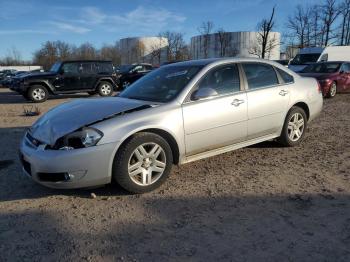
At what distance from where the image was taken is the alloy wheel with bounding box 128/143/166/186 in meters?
4.22

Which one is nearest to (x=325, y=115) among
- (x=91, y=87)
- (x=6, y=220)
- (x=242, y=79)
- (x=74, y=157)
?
(x=242, y=79)

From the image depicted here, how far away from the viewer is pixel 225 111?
497 centimetres

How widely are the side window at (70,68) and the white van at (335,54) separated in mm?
14702

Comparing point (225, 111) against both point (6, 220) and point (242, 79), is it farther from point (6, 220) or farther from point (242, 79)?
point (6, 220)

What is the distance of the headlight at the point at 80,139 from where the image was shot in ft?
13.0

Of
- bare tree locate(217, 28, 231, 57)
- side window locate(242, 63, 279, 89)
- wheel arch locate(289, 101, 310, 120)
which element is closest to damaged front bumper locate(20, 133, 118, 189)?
side window locate(242, 63, 279, 89)

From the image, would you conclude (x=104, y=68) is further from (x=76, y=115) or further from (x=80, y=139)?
(x=80, y=139)

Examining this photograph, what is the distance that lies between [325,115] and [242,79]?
17.7ft

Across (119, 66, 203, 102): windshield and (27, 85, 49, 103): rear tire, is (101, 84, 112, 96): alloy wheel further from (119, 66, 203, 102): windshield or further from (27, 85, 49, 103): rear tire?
(119, 66, 203, 102): windshield

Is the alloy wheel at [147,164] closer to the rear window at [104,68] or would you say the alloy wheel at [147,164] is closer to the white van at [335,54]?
the rear window at [104,68]

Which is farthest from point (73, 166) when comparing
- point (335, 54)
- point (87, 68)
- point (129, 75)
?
point (335, 54)

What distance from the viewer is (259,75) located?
18.5 feet

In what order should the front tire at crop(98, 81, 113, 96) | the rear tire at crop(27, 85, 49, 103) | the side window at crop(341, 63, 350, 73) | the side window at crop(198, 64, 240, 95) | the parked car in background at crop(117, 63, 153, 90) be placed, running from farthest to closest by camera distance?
1. the parked car in background at crop(117, 63, 153, 90)
2. the front tire at crop(98, 81, 113, 96)
3. the rear tire at crop(27, 85, 49, 103)
4. the side window at crop(341, 63, 350, 73)
5. the side window at crop(198, 64, 240, 95)

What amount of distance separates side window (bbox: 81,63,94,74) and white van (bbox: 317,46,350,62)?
14.0 m
